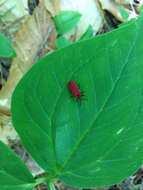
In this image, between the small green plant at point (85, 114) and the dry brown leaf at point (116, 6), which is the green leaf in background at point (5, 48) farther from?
the dry brown leaf at point (116, 6)

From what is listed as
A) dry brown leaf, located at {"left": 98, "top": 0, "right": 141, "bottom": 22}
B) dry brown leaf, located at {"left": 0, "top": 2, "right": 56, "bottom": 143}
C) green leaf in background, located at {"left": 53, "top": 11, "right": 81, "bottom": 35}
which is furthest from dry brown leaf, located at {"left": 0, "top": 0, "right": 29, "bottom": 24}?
dry brown leaf, located at {"left": 98, "top": 0, "right": 141, "bottom": 22}

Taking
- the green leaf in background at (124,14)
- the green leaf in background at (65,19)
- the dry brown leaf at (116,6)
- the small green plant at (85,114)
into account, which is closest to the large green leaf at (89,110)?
the small green plant at (85,114)

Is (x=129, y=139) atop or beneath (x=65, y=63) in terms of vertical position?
beneath

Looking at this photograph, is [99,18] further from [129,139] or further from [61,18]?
[129,139]

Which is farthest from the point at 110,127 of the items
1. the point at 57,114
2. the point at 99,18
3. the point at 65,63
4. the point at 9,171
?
the point at 99,18

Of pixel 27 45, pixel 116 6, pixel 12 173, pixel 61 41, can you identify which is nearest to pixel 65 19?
pixel 61 41

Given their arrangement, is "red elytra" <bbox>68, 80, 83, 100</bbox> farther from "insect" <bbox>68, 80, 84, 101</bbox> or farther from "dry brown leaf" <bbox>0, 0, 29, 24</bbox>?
"dry brown leaf" <bbox>0, 0, 29, 24</bbox>
